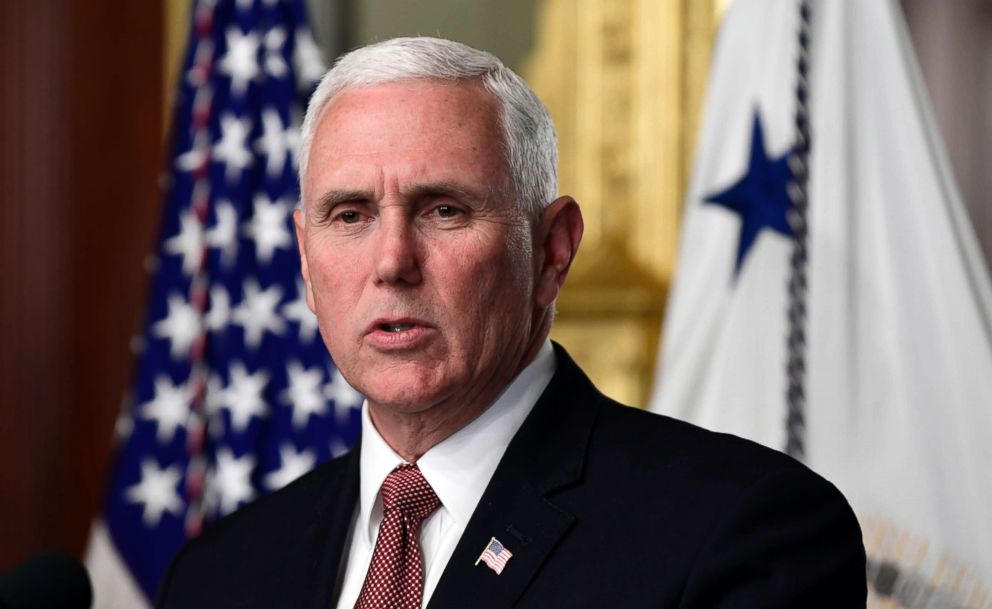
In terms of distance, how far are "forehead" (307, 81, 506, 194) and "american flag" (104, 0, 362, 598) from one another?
231 cm

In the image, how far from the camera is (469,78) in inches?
77.7

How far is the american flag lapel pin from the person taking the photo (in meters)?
1.83

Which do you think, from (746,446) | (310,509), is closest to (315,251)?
(310,509)

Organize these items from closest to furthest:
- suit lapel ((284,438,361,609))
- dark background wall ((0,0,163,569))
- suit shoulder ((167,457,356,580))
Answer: suit lapel ((284,438,361,609))
suit shoulder ((167,457,356,580))
dark background wall ((0,0,163,569))

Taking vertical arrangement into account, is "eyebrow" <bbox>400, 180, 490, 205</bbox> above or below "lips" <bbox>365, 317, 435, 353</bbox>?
above

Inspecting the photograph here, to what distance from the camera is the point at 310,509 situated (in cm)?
226

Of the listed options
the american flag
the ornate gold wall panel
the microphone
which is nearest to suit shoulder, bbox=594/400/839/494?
the microphone

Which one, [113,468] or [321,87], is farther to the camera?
[113,468]

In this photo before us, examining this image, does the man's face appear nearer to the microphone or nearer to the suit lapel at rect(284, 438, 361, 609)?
the suit lapel at rect(284, 438, 361, 609)

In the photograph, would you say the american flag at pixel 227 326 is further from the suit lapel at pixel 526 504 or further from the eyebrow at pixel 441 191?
the eyebrow at pixel 441 191

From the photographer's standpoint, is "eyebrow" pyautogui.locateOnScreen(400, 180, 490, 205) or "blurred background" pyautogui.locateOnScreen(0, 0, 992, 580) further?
"blurred background" pyautogui.locateOnScreen(0, 0, 992, 580)

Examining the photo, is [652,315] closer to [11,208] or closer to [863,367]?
[863,367]

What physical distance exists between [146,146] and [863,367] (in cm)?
287

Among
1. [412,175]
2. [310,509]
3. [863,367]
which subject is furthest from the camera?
[863,367]
